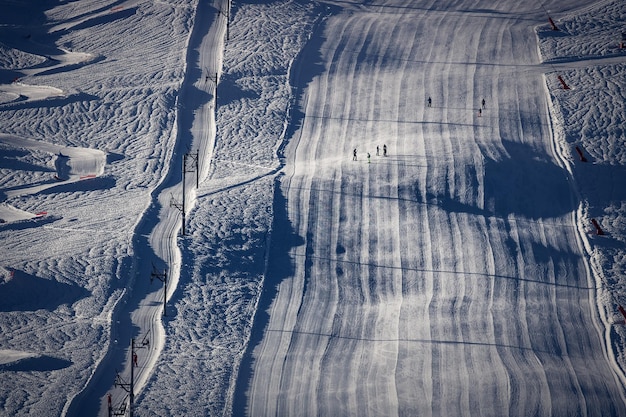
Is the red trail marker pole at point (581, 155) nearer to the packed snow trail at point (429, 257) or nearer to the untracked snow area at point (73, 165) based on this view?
the packed snow trail at point (429, 257)

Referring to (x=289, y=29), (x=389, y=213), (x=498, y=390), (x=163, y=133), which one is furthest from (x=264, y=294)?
(x=289, y=29)

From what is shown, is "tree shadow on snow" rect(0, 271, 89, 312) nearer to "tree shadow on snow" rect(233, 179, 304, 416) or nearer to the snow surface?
the snow surface

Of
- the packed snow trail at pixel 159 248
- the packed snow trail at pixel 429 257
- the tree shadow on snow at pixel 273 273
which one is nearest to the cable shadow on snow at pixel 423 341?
the packed snow trail at pixel 429 257

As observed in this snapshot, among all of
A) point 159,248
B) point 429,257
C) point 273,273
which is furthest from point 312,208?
point 159,248

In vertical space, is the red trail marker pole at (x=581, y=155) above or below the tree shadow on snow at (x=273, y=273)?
above

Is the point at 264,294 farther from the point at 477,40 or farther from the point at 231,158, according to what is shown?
the point at 477,40

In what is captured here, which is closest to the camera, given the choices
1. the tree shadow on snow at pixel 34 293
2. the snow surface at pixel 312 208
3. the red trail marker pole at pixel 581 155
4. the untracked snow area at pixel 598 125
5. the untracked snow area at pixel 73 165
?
the snow surface at pixel 312 208

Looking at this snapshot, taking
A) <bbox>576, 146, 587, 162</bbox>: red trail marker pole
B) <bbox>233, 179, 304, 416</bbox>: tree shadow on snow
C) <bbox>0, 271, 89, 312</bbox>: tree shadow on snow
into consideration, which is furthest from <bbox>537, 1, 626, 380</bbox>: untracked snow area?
<bbox>0, 271, 89, 312</bbox>: tree shadow on snow
